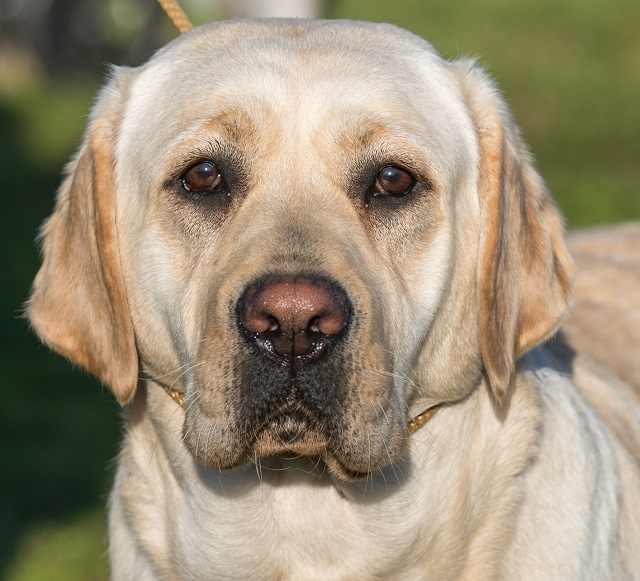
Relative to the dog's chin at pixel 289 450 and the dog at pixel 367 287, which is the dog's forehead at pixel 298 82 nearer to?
the dog at pixel 367 287

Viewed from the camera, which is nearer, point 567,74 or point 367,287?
point 367,287

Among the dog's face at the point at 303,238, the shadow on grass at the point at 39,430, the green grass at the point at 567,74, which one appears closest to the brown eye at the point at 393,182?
the dog's face at the point at 303,238

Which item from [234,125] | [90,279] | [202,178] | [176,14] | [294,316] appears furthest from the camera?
[176,14]

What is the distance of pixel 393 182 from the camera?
12.6ft

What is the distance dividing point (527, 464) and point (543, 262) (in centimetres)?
64

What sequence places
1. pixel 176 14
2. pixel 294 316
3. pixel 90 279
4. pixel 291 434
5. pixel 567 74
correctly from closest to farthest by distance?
pixel 294 316 < pixel 291 434 < pixel 90 279 < pixel 176 14 < pixel 567 74

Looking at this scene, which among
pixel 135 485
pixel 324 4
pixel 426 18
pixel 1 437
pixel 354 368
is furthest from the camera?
pixel 426 18

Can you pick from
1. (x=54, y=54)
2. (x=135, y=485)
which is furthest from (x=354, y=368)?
(x=54, y=54)

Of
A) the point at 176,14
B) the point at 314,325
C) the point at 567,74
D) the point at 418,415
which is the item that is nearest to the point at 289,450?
the point at 314,325

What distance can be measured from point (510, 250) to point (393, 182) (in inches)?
16.9

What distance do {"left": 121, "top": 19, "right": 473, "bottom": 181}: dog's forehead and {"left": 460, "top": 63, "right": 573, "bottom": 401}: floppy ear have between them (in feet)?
0.34

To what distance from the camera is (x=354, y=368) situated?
11.2 feet

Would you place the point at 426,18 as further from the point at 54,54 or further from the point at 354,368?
the point at 354,368

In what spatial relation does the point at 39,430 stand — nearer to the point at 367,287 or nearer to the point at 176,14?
the point at 176,14
